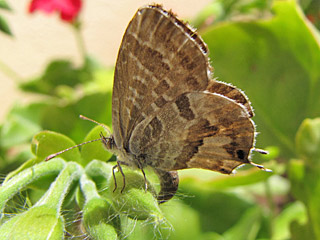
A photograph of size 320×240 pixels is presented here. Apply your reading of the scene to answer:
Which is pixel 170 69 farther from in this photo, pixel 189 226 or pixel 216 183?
pixel 189 226

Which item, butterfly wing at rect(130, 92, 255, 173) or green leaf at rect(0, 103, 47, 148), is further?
green leaf at rect(0, 103, 47, 148)

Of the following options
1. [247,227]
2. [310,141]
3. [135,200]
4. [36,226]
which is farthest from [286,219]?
[36,226]

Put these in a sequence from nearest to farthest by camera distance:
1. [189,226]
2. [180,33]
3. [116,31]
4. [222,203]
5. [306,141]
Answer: [180,33]
[306,141]
[189,226]
[222,203]
[116,31]

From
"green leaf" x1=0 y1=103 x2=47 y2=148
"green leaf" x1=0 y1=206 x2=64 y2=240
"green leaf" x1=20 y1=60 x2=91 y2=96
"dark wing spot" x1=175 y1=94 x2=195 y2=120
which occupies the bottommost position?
"green leaf" x1=0 y1=206 x2=64 y2=240

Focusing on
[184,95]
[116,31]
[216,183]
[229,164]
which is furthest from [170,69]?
[116,31]

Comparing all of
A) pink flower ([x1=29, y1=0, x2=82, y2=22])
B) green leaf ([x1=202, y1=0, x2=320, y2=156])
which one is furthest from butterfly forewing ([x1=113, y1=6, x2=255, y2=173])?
pink flower ([x1=29, y1=0, x2=82, y2=22])

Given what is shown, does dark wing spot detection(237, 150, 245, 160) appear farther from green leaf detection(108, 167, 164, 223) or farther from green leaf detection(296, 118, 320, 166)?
green leaf detection(296, 118, 320, 166)

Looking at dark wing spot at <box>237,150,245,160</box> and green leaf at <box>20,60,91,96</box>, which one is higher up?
green leaf at <box>20,60,91,96</box>
